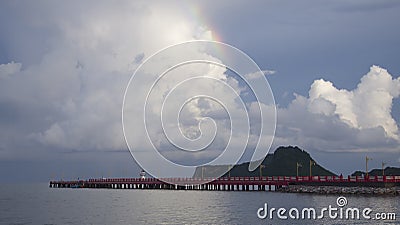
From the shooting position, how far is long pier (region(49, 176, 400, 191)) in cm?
8794

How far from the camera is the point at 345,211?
61625mm

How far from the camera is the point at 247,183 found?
119 meters

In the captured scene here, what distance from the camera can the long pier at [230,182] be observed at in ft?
289

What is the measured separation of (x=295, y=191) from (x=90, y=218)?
47.5 metres

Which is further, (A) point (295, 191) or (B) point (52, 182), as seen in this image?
(B) point (52, 182)

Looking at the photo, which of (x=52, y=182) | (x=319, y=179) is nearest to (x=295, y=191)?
(x=319, y=179)

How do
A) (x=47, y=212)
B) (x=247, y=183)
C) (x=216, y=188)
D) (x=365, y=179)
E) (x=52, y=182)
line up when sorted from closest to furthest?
(x=47, y=212), (x=365, y=179), (x=247, y=183), (x=216, y=188), (x=52, y=182)

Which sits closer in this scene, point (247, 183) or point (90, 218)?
point (90, 218)

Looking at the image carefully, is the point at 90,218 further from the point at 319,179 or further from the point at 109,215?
the point at 319,179

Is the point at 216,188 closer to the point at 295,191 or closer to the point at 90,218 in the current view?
the point at 295,191

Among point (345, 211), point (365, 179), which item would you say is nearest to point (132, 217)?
point (345, 211)

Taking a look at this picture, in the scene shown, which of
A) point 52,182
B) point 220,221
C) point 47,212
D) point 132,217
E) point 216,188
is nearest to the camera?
point 220,221

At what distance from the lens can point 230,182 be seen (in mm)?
124062

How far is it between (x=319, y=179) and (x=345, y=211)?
37735 millimetres
